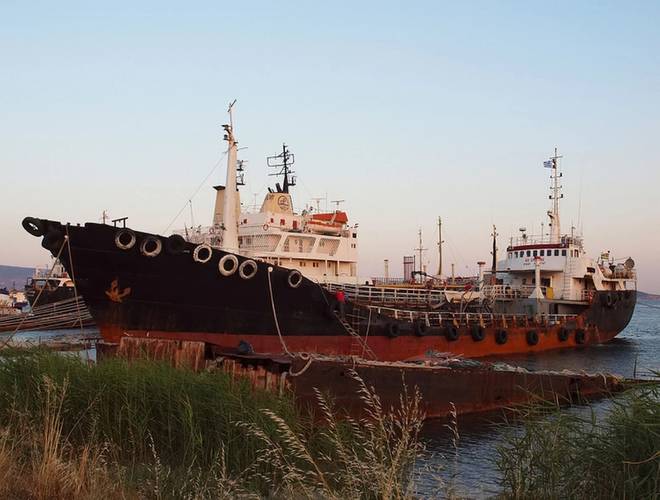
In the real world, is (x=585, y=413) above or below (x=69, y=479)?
below

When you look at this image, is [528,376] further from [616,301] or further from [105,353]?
[616,301]

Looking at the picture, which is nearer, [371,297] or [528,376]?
[528,376]

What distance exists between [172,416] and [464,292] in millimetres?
24860

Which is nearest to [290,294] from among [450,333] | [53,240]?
[53,240]

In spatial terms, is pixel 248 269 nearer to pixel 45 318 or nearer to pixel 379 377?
pixel 379 377

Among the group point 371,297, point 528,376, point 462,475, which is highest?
point 371,297

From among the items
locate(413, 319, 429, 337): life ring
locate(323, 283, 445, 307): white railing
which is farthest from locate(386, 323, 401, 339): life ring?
locate(323, 283, 445, 307): white railing

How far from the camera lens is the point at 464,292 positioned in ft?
103

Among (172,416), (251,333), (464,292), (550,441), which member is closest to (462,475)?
(550,441)

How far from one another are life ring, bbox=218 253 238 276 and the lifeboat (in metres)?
8.62

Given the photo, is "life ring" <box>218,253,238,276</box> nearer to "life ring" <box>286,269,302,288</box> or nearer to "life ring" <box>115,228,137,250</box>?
"life ring" <box>286,269,302,288</box>

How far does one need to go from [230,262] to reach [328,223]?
9.57m

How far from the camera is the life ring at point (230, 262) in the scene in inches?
700

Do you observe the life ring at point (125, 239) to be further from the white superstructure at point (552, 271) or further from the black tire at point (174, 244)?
the white superstructure at point (552, 271)
